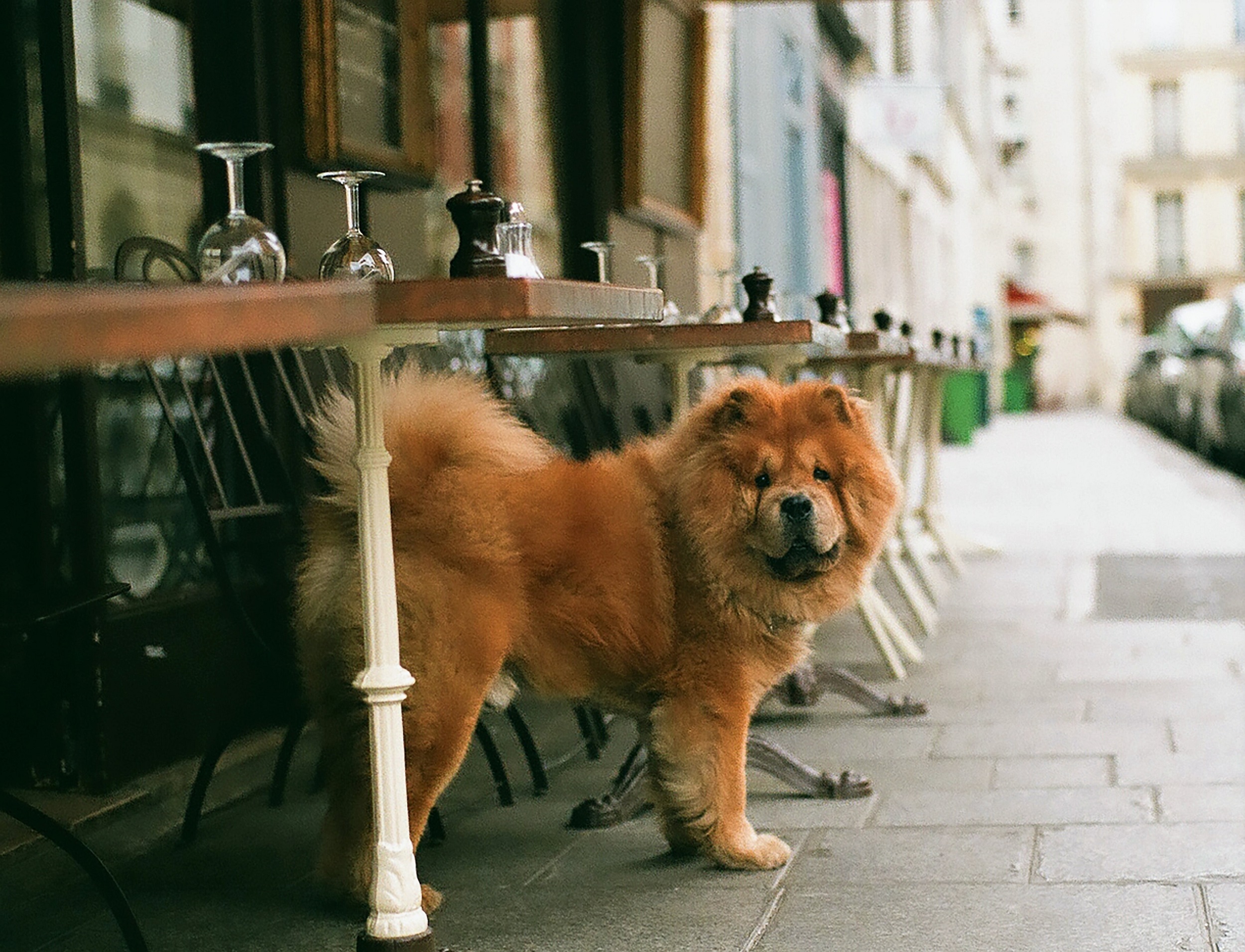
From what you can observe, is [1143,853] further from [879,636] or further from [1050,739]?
[879,636]

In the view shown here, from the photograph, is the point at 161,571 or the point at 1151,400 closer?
the point at 161,571

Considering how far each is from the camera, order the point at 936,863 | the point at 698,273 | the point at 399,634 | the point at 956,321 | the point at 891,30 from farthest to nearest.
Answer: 1. the point at 956,321
2. the point at 891,30
3. the point at 698,273
4. the point at 936,863
5. the point at 399,634

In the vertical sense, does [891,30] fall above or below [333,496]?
above

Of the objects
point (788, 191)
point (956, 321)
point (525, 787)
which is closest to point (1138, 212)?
point (956, 321)

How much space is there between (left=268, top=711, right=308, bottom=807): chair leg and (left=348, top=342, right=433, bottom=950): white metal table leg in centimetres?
134

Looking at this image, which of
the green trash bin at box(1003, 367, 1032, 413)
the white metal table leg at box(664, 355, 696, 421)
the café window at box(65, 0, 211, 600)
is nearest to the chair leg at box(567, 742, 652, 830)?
the white metal table leg at box(664, 355, 696, 421)

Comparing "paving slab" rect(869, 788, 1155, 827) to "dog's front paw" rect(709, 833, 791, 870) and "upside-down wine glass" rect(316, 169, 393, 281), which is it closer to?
A: "dog's front paw" rect(709, 833, 791, 870)

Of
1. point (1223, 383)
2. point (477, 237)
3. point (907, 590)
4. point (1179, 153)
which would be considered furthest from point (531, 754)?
point (1179, 153)

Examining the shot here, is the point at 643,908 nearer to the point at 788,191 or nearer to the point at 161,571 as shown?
the point at 161,571

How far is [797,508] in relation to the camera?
365 centimetres

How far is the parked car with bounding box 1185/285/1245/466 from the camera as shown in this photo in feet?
50.8

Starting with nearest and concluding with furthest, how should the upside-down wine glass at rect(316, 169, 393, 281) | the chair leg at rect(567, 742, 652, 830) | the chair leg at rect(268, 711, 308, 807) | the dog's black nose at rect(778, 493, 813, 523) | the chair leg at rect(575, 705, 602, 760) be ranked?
the upside-down wine glass at rect(316, 169, 393, 281) → the dog's black nose at rect(778, 493, 813, 523) → the chair leg at rect(567, 742, 652, 830) → the chair leg at rect(268, 711, 308, 807) → the chair leg at rect(575, 705, 602, 760)

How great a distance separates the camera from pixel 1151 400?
29.0 m

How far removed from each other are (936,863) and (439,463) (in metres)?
1.49
